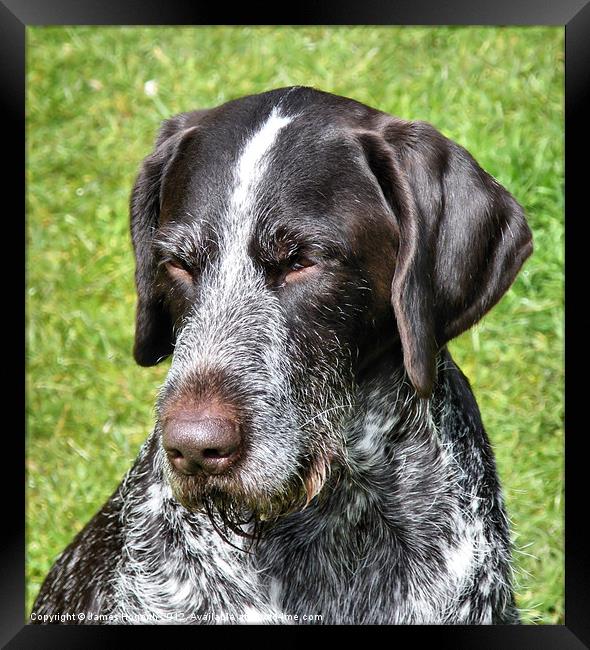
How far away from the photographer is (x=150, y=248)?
4.20 meters

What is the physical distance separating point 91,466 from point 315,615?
212 cm

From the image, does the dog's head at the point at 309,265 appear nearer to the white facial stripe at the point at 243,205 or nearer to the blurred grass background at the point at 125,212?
the white facial stripe at the point at 243,205

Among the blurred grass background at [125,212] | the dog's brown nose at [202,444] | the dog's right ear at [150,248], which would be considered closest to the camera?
the dog's brown nose at [202,444]

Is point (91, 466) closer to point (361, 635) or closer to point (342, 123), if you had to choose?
point (361, 635)

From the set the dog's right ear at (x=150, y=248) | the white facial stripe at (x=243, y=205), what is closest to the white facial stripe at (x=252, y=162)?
the white facial stripe at (x=243, y=205)

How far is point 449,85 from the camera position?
569 centimetres

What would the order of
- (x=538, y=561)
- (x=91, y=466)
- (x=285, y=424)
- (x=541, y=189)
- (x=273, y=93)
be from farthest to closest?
(x=91, y=466)
(x=541, y=189)
(x=538, y=561)
(x=273, y=93)
(x=285, y=424)

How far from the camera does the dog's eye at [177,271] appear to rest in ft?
12.7

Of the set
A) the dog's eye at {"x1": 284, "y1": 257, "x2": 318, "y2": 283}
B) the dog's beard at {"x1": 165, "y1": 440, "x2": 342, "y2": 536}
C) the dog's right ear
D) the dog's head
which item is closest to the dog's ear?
the dog's head

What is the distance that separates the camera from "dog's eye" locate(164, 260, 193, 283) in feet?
12.7

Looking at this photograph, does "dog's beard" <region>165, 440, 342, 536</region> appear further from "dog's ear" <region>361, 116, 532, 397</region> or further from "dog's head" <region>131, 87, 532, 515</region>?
"dog's ear" <region>361, 116, 532, 397</region>
